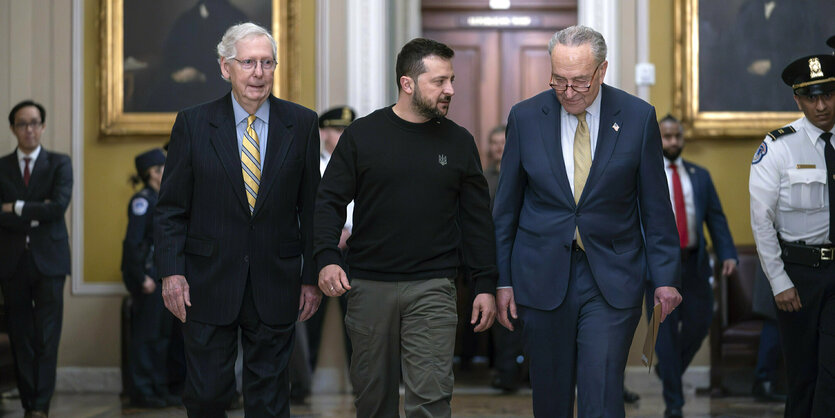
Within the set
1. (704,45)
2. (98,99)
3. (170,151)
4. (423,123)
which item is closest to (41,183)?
(98,99)

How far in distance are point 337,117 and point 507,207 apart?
11.0 ft

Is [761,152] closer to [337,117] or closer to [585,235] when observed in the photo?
[585,235]

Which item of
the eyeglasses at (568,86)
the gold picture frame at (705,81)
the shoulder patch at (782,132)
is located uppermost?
the gold picture frame at (705,81)

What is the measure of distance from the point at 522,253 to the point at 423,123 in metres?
0.56

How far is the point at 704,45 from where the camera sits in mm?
7094

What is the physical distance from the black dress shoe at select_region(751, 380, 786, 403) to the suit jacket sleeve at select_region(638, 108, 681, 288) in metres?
A: 3.47

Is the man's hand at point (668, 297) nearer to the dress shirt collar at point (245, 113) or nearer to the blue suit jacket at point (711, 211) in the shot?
the dress shirt collar at point (245, 113)

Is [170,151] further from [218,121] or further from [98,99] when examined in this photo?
[98,99]

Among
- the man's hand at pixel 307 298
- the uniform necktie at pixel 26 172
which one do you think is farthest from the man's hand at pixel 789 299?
the uniform necktie at pixel 26 172

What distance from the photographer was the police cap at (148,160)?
6617 millimetres

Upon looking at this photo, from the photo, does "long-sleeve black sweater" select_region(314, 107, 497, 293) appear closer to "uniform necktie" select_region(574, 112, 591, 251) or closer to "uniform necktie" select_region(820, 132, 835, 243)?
"uniform necktie" select_region(574, 112, 591, 251)

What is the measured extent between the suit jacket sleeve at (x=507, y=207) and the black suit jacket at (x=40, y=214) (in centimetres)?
328

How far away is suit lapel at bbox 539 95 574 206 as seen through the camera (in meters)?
3.41

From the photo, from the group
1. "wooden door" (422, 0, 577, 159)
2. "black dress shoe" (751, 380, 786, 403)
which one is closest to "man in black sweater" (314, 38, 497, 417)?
"black dress shoe" (751, 380, 786, 403)
